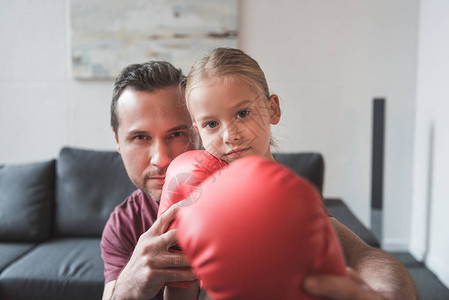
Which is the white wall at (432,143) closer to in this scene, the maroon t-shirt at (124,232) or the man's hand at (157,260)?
the maroon t-shirt at (124,232)

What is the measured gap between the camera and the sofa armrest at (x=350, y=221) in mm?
1480

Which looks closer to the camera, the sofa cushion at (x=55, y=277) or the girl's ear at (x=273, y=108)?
the girl's ear at (x=273, y=108)

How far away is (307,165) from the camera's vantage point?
2002 mm

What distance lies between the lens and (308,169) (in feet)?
6.53

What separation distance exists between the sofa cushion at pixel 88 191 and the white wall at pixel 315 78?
0.71 m

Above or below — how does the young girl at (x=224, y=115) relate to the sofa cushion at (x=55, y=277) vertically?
above

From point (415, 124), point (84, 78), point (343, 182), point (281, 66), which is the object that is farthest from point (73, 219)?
point (415, 124)

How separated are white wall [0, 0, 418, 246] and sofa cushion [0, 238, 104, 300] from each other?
4.00 feet

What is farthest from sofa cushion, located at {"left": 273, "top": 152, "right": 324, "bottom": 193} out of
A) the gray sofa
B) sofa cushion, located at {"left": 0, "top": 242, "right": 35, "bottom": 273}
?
sofa cushion, located at {"left": 0, "top": 242, "right": 35, "bottom": 273}

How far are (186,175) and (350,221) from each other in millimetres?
1192

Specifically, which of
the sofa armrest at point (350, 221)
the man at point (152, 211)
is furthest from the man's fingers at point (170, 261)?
the sofa armrest at point (350, 221)

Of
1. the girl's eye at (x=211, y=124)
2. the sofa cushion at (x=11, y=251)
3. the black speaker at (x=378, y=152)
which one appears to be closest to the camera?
the girl's eye at (x=211, y=124)

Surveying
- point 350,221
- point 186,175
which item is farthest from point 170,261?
point 350,221

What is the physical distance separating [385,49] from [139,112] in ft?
7.74
